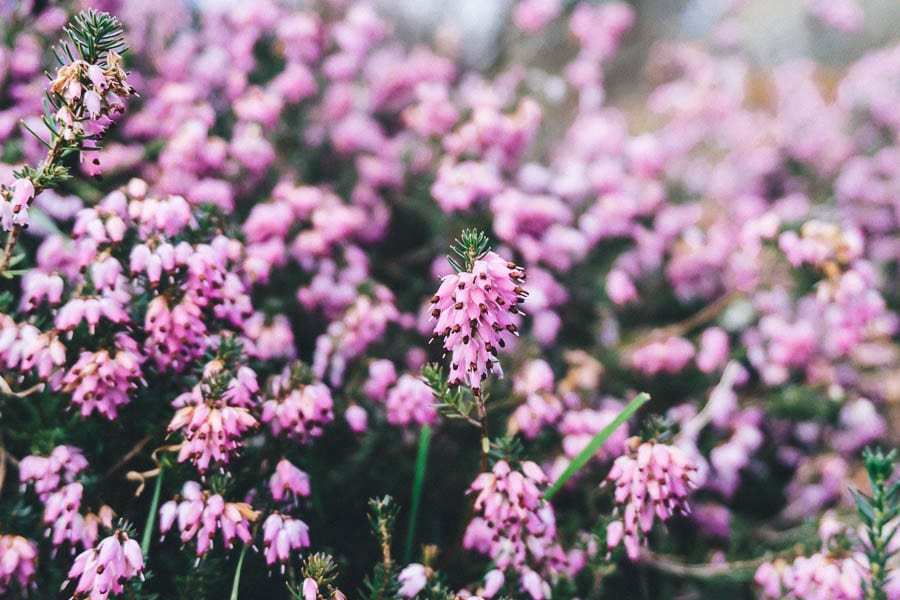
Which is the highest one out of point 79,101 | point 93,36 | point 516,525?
point 93,36

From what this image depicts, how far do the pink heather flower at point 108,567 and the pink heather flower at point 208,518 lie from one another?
5.4 inches

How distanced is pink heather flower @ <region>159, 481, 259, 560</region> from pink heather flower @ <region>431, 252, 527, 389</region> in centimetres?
73

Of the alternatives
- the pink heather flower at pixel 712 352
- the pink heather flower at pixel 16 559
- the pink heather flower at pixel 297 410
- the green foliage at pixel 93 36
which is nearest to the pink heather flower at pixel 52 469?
the pink heather flower at pixel 16 559

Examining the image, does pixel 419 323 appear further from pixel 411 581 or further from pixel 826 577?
pixel 826 577

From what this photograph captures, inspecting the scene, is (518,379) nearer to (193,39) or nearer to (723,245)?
(723,245)

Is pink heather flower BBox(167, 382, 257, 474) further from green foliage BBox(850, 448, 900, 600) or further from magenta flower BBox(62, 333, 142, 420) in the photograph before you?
green foliage BBox(850, 448, 900, 600)

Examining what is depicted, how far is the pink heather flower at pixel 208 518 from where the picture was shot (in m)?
1.77

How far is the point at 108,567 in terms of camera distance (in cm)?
163

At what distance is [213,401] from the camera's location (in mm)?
1772

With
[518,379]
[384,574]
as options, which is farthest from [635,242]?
[384,574]

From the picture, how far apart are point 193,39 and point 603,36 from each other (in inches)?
124

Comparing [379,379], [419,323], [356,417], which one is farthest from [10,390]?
[419,323]

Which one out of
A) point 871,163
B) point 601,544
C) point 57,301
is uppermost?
point 871,163

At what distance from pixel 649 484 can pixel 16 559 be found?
5.69 feet
